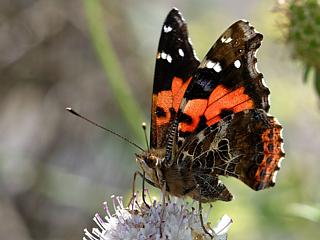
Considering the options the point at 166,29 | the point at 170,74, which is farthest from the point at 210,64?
the point at 166,29

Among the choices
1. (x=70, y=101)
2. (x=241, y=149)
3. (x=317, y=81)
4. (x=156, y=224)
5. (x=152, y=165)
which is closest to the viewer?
(x=156, y=224)

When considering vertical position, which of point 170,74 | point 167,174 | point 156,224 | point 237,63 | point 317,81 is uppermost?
point 317,81

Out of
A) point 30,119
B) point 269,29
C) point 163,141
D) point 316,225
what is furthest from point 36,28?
point 163,141

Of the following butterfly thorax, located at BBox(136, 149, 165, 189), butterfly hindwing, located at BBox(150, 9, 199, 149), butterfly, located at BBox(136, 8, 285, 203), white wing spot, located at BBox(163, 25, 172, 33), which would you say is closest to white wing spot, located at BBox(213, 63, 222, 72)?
butterfly, located at BBox(136, 8, 285, 203)

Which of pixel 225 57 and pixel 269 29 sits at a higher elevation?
pixel 269 29

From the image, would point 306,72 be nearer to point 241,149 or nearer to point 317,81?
point 317,81

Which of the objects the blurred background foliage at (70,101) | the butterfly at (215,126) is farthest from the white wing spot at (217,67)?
the blurred background foliage at (70,101)

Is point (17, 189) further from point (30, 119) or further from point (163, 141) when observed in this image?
point (163, 141)
